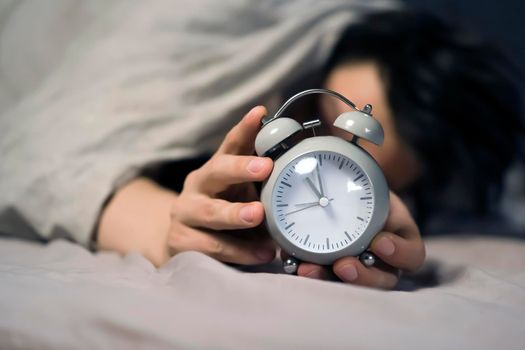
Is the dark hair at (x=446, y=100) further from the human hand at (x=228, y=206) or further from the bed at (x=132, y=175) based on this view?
the human hand at (x=228, y=206)

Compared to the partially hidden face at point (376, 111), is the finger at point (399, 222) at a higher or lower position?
lower

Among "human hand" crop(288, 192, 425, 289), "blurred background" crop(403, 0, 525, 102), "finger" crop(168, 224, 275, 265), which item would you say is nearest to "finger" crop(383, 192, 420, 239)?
"human hand" crop(288, 192, 425, 289)

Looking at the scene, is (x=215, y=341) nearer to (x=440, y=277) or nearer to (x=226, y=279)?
(x=226, y=279)

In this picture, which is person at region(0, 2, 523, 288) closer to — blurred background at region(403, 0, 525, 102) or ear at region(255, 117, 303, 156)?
ear at region(255, 117, 303, 156)

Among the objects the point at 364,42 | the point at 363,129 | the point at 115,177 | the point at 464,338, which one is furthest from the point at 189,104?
the point at 464,338

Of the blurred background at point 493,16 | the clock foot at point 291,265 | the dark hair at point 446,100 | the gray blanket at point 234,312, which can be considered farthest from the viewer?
the blurred background at point 493,16

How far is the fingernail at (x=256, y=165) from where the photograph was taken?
0.44 m

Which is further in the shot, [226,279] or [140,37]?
[140,37]

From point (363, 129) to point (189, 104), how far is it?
43 cm

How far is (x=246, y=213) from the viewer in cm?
45

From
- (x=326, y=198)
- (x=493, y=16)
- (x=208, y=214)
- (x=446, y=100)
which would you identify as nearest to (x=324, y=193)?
(x=326, y=198)

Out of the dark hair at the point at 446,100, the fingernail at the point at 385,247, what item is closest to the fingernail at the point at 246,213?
the fingernail at the point at 385,247

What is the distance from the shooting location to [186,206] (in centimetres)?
52

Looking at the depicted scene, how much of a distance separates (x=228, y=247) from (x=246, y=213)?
0.07m
